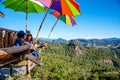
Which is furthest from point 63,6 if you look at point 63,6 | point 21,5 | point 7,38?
point 21,5

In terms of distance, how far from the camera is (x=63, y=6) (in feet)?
18.2

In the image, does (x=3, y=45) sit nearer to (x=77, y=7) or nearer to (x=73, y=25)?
(x=77, y=7)

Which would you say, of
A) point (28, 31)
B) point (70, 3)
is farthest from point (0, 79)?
point (70, 3)

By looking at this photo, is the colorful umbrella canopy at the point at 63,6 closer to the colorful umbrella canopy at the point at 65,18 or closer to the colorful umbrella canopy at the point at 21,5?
the colorful umbrella canopy at the point at 65,18

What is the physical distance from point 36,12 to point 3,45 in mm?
2589

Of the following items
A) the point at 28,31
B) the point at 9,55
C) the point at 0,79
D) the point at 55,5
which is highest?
the point at 55,5

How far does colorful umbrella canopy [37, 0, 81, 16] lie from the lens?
5.35 m

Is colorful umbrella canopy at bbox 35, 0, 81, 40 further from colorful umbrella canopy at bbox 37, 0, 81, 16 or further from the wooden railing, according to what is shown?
the wooden railing

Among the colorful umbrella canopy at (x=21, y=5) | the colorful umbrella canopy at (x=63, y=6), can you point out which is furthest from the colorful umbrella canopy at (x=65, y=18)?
the colorful umbrella canopy at (x=63, y=6)

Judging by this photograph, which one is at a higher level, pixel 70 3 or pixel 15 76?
pixel 70 3

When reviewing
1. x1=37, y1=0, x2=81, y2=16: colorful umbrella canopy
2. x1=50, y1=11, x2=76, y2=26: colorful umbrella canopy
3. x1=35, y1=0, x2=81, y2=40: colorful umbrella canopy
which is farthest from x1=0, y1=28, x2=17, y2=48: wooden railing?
x1=50, y1=11, x2=76, y2=26: colorful umbrella canopy

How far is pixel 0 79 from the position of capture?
20.6 ft

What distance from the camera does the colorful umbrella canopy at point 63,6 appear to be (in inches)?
211

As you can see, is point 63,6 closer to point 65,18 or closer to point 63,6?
point 63,6
